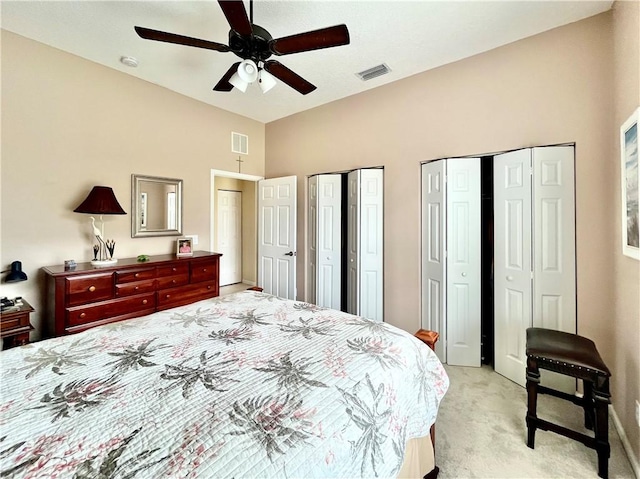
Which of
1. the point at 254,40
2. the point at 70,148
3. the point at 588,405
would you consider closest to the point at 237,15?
the point at 254,40

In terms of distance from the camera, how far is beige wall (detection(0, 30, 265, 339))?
2527mm

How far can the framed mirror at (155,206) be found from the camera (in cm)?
332

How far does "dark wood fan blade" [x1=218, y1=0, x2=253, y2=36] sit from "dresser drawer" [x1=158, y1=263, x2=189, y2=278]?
243cm

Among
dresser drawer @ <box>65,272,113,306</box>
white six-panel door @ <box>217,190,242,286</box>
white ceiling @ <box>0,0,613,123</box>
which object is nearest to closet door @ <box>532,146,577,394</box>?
white ceiling @ <box>0,0,613,123</box>

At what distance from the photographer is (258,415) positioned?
902mm

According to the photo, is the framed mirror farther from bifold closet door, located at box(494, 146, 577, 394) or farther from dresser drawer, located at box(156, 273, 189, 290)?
bifold closet door, located at box(494, 146, 577, 394)

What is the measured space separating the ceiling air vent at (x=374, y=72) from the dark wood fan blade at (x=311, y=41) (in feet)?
4.65

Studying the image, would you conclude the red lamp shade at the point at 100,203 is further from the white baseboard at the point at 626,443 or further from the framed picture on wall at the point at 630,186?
the white baseboard at the point at 626,443

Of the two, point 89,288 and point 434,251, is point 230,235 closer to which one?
point 89,288

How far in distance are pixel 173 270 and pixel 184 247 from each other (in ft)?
1.71

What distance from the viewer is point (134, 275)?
2875 millimetres

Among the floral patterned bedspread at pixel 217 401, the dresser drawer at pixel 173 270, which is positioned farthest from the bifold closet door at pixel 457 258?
the dresser drawer at pixel 173 270

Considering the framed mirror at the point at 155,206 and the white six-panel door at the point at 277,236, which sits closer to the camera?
the framed mirror at the point at 155,206

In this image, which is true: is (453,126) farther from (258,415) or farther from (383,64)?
(258,415)
